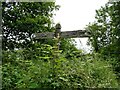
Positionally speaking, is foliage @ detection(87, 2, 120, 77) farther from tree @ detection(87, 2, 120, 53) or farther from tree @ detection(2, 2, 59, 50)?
tree @ detection(2, 2, 59, 50)

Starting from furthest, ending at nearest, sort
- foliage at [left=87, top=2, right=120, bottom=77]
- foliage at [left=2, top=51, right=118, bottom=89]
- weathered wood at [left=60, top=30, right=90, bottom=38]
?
1. foliage at [left=87, top=2, right=120, bottom=77]
2. weathered wood at [left=60, top=30, right=90, bottom=38]
3. foliage at [left=2, top=51, right=118, bottom=89]

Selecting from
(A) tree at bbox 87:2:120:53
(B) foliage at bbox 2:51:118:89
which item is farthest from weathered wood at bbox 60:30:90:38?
(A) tree at bbox 87:2:120:53

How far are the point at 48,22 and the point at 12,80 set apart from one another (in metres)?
3.72

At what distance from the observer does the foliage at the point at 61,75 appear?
350 cm

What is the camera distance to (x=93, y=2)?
585 centimetres

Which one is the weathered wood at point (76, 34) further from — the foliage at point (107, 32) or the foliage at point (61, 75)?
the foliage at point (107, 32)

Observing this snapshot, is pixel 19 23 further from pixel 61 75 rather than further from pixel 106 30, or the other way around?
pixel 61 75

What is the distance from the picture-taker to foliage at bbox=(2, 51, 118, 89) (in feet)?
11.5

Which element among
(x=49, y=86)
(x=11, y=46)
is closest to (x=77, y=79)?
(x=49, y=86)

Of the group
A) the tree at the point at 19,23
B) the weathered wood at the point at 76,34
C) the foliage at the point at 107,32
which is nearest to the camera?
the weathered wood at the point at 76,34

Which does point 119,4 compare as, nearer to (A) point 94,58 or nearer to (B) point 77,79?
(A) point 94,58

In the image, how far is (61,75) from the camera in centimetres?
354

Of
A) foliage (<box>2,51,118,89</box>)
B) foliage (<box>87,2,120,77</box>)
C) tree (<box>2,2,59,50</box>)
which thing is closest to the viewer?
foliage (<box>2,51,118,89</box>)

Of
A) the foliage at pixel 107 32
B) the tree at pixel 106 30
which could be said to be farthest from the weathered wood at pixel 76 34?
the tree at pixel 106 30
